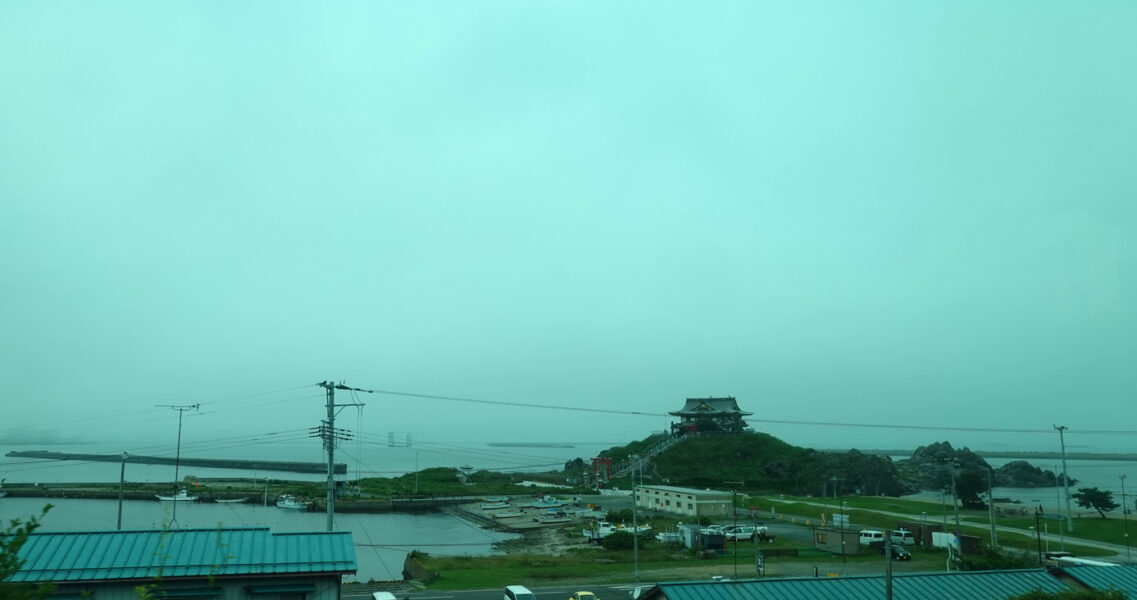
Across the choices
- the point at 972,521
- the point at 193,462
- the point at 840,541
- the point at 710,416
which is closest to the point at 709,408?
the point at 710,416

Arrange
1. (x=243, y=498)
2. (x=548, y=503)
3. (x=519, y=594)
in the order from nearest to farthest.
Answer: (x=519, y=594), (x=548, y=503), (x=243, y=498)

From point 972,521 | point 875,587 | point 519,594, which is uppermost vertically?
point 875,587

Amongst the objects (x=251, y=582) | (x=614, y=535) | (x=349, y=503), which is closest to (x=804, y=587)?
(x=251, y=582)

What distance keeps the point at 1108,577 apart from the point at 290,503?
207 ft

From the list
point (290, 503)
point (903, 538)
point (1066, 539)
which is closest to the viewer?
point (903, 538)

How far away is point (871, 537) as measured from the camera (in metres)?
34.3

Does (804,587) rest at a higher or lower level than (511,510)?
higher

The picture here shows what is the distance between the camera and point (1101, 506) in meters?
46.1

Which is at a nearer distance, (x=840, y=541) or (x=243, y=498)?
(x=840, y=541)

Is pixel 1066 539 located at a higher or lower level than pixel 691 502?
lower

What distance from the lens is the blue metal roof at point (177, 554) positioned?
11969 millimetres

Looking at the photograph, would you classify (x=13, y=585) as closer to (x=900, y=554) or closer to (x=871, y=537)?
(x=900, y=554)

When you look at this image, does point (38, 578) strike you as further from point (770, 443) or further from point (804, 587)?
point (770, 443)

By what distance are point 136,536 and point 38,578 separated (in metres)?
1.56
